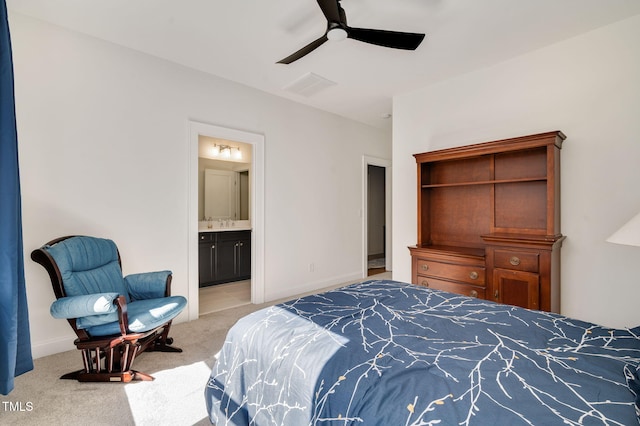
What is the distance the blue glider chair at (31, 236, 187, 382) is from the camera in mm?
1996

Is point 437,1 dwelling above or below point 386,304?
above

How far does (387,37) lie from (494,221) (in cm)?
207

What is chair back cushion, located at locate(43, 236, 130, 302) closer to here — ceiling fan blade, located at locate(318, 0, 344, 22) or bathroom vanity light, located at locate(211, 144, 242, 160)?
ceiling fan blade, located at locate(318, 0, 344, 22)

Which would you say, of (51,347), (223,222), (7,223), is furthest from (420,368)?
(223,222)

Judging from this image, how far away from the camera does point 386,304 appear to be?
1.77 meters

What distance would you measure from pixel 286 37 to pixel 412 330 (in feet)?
8.45

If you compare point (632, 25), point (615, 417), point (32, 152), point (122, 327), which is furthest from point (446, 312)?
point (32, 152)

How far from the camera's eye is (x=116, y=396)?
196 cm

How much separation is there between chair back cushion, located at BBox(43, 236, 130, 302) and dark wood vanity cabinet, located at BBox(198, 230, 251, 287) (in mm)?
2011

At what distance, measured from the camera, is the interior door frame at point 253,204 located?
11.1ft

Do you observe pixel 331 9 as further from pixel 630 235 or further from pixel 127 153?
pixel 127 153

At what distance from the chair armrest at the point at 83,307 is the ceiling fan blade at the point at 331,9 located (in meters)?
2.28

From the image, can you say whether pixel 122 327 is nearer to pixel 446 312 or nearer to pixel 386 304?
pixel 386 304

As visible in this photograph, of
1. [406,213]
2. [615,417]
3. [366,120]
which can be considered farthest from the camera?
[366,120]
